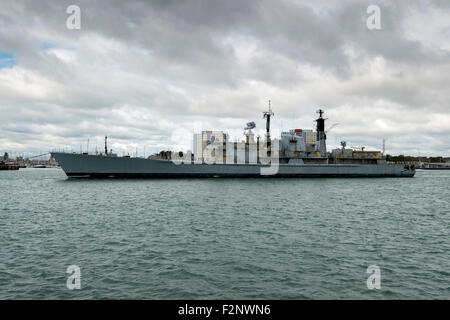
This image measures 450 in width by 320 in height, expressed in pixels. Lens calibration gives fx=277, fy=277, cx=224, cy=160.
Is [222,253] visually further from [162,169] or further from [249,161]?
[249,161]

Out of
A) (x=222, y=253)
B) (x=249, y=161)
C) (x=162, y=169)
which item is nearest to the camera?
(x=222, y=253)

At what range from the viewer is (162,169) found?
55.7 meters

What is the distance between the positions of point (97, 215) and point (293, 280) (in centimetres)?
1574

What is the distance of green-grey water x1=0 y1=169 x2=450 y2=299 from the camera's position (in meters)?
8.70

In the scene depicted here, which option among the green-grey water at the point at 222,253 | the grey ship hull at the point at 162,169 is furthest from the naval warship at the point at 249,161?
the green-grey water at the point at 222,253

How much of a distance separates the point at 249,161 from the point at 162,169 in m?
19.4

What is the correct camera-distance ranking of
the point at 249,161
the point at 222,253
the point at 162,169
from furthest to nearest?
the point at 249,161, the point at 162,169, the point at 222,253

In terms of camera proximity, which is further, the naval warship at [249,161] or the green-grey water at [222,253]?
the naval warship at [249,161]

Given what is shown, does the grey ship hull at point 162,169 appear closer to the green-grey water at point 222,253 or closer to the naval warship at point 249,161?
the naval warship at point 249,161

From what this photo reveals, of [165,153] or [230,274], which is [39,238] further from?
[165,153]

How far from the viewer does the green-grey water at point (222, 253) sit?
28.6 ft

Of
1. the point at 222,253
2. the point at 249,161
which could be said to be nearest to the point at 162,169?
the point at 249,161

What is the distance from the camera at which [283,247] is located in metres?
12.8
